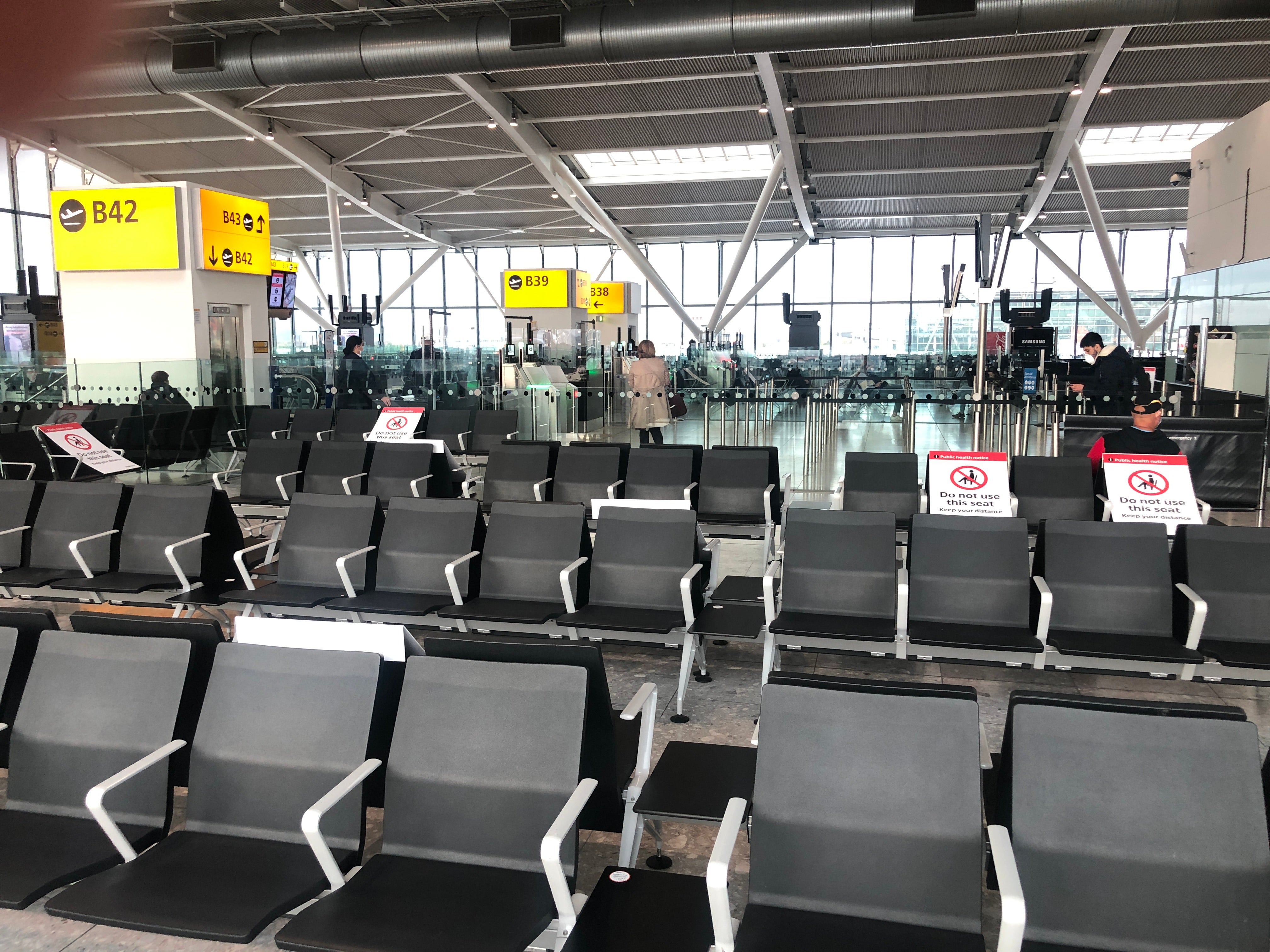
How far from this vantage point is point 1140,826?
211cm

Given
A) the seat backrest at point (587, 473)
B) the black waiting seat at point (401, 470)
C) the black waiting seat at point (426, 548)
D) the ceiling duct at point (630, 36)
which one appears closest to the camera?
the black waiting seat at point (426, 548)

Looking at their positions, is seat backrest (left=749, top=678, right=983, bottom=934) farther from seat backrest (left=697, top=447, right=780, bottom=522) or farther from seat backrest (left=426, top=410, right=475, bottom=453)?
seat backrest (left=426, top=410, right=475, bottom=453)

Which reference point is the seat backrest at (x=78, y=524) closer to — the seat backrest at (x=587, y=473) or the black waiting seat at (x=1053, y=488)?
the seat backrest at (x=587, y=473)

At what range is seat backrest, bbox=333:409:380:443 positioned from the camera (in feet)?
32.0

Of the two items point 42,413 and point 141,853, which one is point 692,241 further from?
point 141,853

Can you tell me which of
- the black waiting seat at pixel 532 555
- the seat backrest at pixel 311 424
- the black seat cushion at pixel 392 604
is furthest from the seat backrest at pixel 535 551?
the seat backrest at pixel 311 424

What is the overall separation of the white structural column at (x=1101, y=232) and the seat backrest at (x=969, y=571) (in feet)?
47.7

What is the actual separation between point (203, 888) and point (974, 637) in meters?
3.02

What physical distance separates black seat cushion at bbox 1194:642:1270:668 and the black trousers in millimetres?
7824

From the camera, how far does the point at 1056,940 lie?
2.13 m

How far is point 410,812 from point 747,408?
9662 mm

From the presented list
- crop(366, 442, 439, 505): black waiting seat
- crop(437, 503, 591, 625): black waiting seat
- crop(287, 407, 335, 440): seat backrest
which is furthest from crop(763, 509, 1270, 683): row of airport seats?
crop(287, 407, 335, 440): seat backrest

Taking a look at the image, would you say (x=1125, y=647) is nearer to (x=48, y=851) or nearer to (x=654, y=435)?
(x=48, y=851)

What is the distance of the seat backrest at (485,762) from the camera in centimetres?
247
